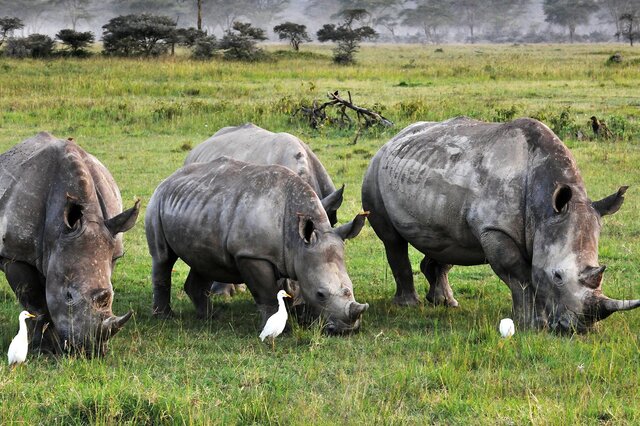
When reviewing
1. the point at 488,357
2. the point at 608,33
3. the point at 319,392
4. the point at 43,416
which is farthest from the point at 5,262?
the point at 608,33

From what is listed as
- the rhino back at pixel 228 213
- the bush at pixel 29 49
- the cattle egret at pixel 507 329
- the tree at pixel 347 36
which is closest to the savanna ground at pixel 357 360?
the cattle egret at pixel 507 329

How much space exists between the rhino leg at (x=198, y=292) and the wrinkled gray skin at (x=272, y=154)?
1231mm

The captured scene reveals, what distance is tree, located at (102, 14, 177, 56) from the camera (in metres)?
46.8

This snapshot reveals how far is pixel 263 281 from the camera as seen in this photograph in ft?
27.2

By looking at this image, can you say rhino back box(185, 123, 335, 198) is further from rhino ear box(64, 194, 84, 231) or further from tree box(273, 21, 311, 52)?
tree box(273, 21, 311, 52)

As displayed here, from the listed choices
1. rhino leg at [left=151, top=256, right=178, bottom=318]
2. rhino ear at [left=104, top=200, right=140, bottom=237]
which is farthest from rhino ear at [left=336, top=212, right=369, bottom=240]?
rhino leg at [left=151, top=256, right=178, bottom=318]

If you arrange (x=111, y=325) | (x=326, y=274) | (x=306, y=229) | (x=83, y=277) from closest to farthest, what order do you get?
1. (x=111, y=325)
2. (x=83, y=277)
3. (x=326, y=274)
4. (x=306, y=229)

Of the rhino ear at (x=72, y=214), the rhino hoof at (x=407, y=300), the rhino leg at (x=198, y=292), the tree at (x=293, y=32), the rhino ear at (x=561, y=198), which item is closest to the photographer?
the rhino ear at (x=72, y=214)

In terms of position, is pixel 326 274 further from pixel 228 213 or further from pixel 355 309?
pixel 228 213

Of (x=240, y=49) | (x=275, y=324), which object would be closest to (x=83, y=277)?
(x=275, y=324)

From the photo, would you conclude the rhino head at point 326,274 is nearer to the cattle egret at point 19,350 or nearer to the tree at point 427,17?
the cattle egret at point 19,350

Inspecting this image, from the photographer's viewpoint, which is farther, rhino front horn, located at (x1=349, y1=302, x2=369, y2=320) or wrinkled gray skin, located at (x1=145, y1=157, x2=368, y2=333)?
wrinkled gray skin, located at (x1=145, y1=157, x2=368, y2=333)

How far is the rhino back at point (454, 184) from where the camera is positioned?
838 cm

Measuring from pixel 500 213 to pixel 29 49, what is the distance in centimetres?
3673
